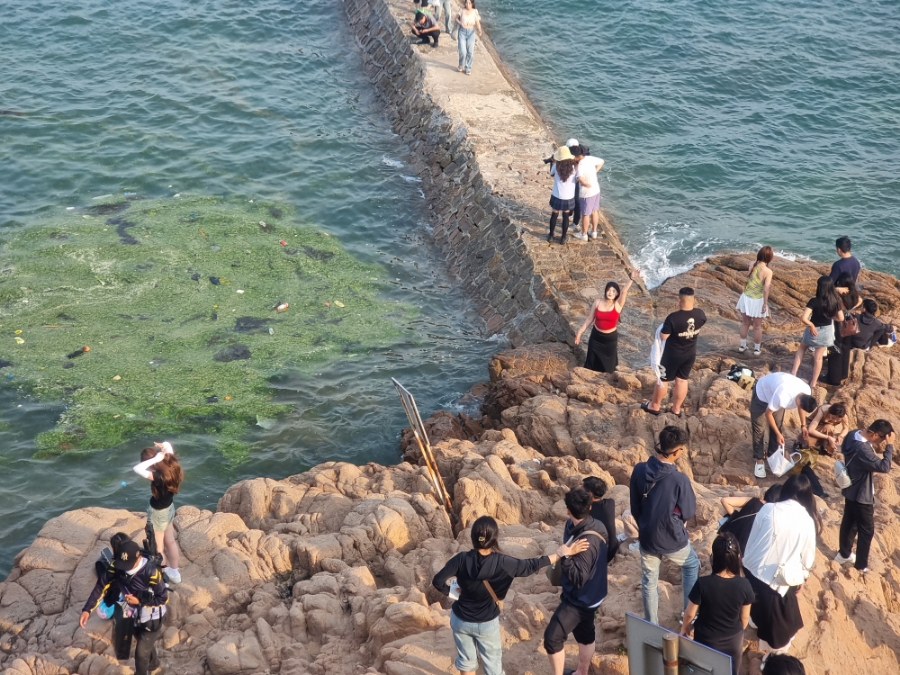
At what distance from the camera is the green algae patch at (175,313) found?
43.4 ft

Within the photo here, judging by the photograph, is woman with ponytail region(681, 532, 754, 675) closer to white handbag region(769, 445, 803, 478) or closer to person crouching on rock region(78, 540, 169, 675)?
white handbag region(769, 445, 803, 478)

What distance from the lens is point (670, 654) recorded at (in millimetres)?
5547

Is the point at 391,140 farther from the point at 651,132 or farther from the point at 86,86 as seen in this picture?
the point at 86,86

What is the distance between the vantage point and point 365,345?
15.0 metres

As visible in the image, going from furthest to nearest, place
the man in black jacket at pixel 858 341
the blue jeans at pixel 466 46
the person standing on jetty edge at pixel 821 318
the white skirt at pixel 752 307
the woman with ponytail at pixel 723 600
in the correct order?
the blue jeans at pixel 466 46 → the white skirt at pixel 752 307 → the man in black jacket at pixel 858 341 → the person standing on jetty edge at pixel 821 318 → the woman with ponytail at pixel 723 600

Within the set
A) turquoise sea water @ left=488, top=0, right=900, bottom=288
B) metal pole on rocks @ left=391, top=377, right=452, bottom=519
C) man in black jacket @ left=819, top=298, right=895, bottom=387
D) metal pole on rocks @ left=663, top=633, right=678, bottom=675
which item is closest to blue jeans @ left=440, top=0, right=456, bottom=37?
turquoise sea water @ left=488, top=0, right=900, bottom=288

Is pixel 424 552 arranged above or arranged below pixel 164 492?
below

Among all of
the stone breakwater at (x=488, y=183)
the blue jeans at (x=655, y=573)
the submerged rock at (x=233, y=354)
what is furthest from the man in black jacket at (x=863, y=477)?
the submerged rock at (x=233, y=354)

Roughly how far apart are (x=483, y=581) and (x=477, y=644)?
0.62 metres

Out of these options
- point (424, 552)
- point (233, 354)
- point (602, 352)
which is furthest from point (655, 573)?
point (233, 354)

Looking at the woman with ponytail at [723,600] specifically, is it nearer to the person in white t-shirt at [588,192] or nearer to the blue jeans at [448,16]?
the person in white t-shirt at [588,192]

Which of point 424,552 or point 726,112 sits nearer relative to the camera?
point 424,552

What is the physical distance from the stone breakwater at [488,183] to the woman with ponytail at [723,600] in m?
6.81

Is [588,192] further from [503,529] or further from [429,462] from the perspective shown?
[503,529]
